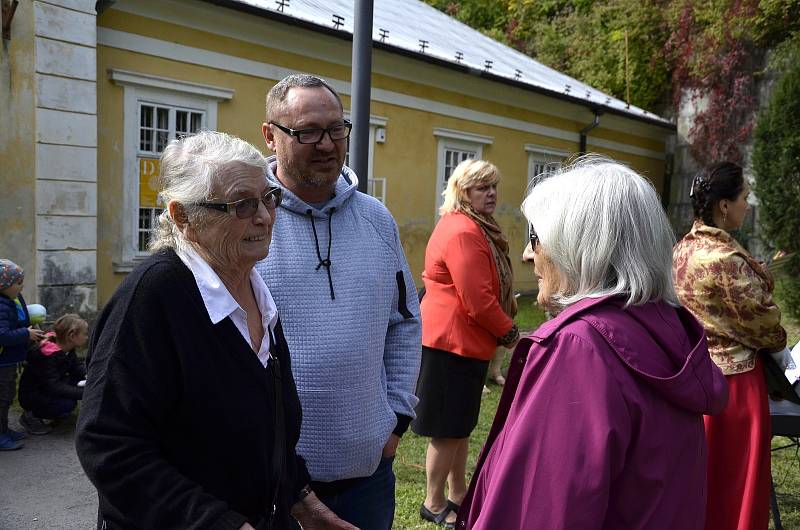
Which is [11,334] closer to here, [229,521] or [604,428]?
[229,521]

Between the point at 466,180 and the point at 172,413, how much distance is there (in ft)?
8.55

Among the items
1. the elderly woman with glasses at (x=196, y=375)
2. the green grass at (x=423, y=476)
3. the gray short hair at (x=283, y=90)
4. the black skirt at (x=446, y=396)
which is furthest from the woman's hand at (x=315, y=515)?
the green grass at (x=423, y=476)

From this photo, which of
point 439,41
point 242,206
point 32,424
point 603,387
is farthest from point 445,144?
point 603,387

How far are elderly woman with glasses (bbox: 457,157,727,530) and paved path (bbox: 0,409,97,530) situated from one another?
3.26m

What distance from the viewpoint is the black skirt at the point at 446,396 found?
3822mm

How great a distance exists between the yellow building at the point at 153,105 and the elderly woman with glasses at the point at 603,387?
5.31m

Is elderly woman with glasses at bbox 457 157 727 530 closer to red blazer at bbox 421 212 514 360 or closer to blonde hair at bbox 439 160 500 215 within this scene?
red blazer at bbox 421 212 514 360

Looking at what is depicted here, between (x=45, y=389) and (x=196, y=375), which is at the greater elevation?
(x=196, y=375)

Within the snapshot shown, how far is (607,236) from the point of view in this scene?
1.67m

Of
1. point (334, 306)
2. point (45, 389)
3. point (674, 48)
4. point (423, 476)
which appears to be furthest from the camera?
point (674, 48)

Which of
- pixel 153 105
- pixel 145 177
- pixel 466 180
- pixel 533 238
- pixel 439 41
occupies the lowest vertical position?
pixel 533 238

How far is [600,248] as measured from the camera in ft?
5.49

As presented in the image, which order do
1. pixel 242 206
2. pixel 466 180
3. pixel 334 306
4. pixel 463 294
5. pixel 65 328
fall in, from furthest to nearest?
pixel 65 328 < pixel 466 180 < pixel 463 294 < pixel 334 306 < pixel 242 206

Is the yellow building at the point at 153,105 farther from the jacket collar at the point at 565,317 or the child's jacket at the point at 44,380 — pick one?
the jacket collar at the point at 565,317
